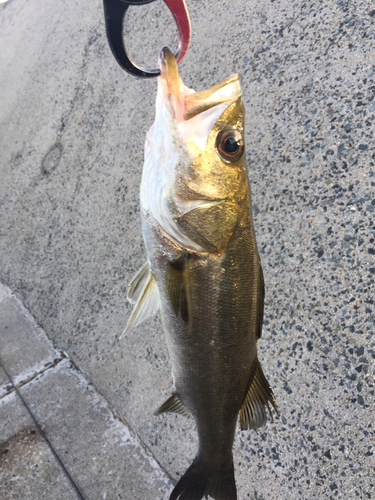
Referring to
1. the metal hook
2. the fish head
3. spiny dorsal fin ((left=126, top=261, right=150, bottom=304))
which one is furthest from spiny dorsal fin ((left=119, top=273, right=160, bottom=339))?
the metal hook

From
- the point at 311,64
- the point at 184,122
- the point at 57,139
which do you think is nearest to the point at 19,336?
the point at 57,139

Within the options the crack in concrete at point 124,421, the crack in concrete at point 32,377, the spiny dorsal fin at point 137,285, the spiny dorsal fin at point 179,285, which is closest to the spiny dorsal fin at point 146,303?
the spiny dorsal fin at point 137,285

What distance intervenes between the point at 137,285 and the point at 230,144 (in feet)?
2.53

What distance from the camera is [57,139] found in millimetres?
4016

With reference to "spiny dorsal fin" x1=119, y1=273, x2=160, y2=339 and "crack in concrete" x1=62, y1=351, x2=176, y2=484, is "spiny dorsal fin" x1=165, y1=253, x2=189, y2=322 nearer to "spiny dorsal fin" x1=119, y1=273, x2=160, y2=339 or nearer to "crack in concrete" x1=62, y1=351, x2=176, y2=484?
"spiny dorsal fin" x1=119, y1=273, x2=160, y2=339

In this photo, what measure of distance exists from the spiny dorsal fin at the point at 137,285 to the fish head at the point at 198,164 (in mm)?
302

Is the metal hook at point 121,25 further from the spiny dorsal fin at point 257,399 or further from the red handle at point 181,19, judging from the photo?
the spiny dorsal fin at point 257,399

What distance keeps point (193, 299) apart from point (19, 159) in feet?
13.0

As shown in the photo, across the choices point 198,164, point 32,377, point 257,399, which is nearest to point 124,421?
point 32,377

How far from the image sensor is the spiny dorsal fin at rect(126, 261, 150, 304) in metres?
1.60

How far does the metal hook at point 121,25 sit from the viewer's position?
123 centimetres

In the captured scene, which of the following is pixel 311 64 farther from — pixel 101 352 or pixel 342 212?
pixel 101 352

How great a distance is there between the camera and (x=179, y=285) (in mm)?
1403

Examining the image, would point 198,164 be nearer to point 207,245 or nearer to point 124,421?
point 207,245
